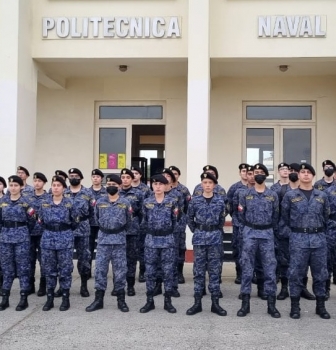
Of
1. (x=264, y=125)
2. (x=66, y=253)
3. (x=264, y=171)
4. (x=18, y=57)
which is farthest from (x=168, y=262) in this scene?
(x=264, y=125)

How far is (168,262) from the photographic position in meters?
6.24

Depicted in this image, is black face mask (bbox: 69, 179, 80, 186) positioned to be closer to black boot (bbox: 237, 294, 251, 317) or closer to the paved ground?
the paved ground

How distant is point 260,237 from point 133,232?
1.96 meters

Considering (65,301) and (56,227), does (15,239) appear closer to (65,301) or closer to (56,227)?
(56,227)

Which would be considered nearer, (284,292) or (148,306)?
(148,306)

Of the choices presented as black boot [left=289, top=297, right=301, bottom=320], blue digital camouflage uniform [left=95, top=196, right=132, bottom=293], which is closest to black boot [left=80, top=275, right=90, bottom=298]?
blue digital camouflage uniform [left=95, top=196, right=132, bottom=293]

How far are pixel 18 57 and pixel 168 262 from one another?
17.0ft

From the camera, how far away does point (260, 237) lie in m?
6.14

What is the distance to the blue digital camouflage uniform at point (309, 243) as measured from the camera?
19.7 feet

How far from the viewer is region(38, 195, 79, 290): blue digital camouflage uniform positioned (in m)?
6.25

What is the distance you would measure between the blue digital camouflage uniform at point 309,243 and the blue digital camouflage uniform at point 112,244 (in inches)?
82.0

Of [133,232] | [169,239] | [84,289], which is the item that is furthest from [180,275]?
[169,239]

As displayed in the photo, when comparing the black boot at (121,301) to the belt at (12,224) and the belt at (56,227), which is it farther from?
the belt at (12,224)

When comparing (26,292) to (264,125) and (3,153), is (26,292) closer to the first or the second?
(3,153)
